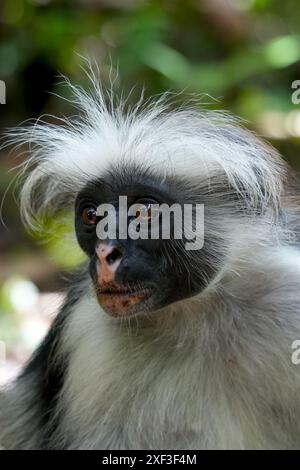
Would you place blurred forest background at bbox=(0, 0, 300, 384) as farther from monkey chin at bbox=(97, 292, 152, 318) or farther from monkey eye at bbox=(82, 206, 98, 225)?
monkey chin at bbox=(97, 292, 152, 318)

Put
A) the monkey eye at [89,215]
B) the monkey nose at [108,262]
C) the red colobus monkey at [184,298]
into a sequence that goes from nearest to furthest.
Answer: the monkey nose at [108,262] → the red colobus monkey at [184,298] → the monkey eye at [89,215]

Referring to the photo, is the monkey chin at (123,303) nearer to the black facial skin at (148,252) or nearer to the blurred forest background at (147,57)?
the black facial skin at (148,252)

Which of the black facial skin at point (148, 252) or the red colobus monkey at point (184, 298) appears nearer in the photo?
the black facial skin at point (148, 252)

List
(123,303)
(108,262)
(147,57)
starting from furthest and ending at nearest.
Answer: (147,57) < (123,303) < (108,262)

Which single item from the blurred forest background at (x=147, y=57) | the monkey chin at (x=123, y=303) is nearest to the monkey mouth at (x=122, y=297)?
the monkey chin at (x=123, y=303)

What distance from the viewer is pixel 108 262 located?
4.67 m

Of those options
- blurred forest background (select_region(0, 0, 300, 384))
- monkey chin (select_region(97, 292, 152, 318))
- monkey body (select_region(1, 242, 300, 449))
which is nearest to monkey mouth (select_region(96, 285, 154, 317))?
monkey chin (select_region(97, 292, 152, 318))

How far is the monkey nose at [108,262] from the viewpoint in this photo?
15.3 feet

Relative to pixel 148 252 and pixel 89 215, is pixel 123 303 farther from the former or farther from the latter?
pixel 89 215

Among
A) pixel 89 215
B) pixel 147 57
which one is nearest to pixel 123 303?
pixel 89 215

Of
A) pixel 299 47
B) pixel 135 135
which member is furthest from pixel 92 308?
pixel 299 47

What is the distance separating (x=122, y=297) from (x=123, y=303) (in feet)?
0.13

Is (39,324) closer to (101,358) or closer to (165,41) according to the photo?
(101,358)

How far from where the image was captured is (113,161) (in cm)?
522
